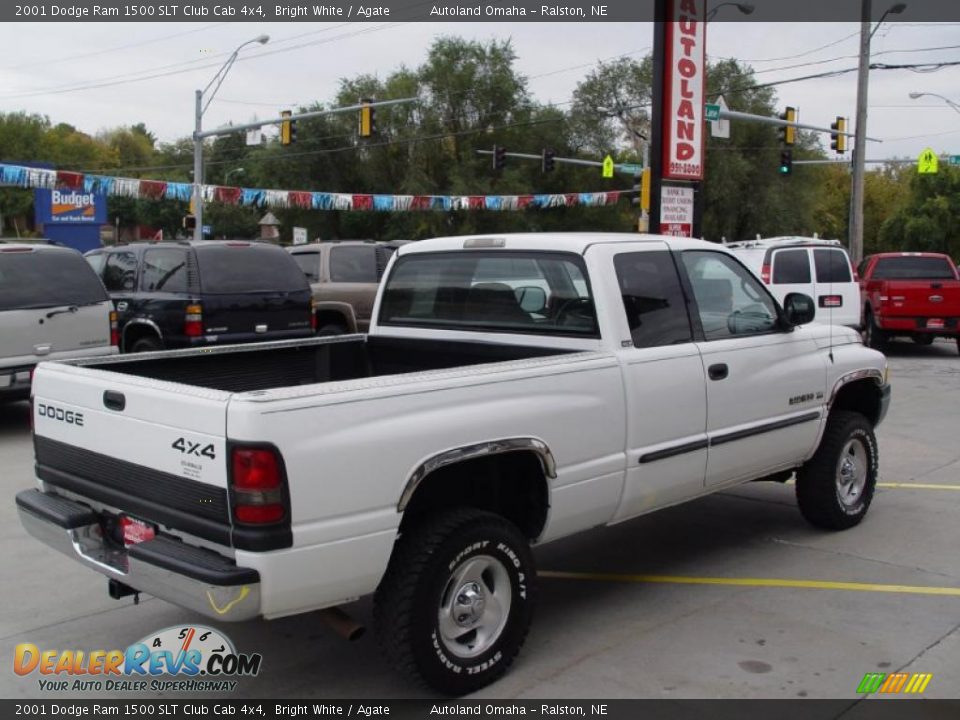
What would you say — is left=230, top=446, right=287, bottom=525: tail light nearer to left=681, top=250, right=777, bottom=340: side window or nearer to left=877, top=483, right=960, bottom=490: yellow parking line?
left=681, top=250, right=777, bottom=340: side window

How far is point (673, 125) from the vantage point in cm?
1073

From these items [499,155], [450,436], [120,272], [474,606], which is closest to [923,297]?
[120,272]

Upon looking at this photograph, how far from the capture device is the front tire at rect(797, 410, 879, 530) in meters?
6.23

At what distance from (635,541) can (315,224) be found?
53390mm

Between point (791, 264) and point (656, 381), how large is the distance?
12.4 meters

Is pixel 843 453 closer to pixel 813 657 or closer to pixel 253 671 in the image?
pixel 813 657

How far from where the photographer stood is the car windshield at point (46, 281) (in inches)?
373

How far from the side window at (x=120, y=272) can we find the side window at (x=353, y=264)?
3405 millimetres

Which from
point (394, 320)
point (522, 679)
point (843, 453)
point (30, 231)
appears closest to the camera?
point (522, 679)

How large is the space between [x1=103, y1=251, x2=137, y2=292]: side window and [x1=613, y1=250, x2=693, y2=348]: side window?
857 centimetres

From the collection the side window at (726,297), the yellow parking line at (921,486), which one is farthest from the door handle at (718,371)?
the yellow parking line at (921,486)

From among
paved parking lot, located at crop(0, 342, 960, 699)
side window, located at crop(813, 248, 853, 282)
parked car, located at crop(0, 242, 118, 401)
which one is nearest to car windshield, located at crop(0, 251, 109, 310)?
parked car, located at crop(0, 242, 118, 401)

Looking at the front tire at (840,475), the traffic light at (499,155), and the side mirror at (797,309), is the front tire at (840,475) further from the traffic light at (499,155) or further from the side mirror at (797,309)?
the traffic light at (499,155)
